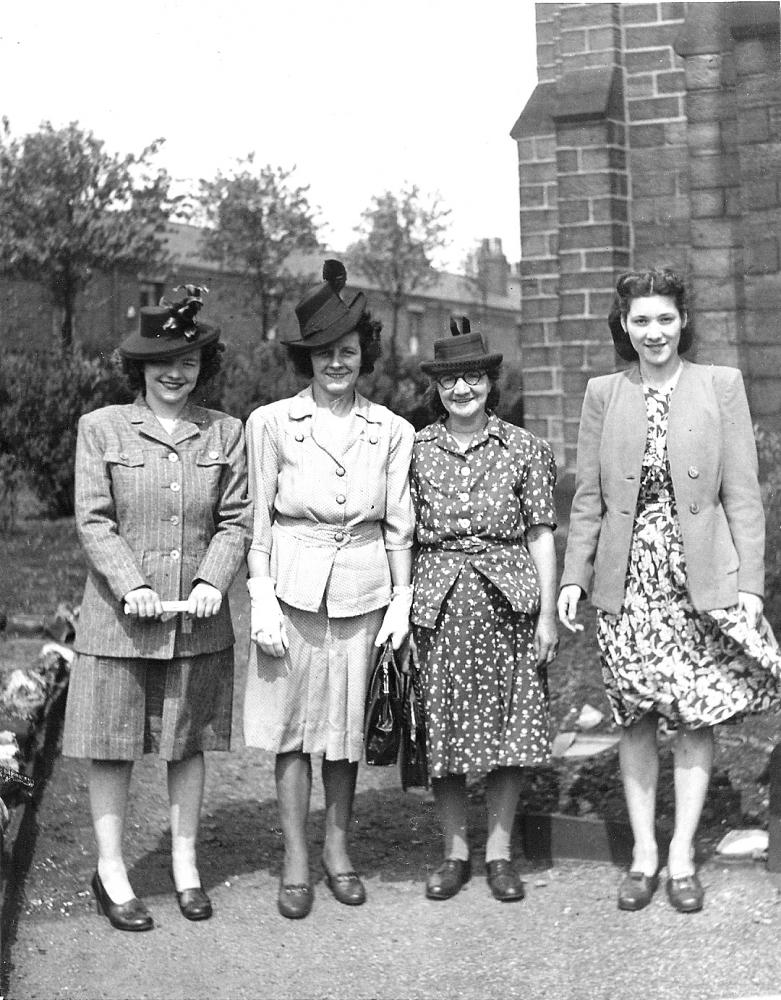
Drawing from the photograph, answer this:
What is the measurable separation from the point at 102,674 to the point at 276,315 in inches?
325

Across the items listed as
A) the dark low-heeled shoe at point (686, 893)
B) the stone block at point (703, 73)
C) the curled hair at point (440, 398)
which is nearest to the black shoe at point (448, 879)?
the dark low-heeled shoe at point (686, 893)

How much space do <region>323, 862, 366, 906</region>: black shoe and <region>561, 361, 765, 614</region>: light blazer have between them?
124 centimetres

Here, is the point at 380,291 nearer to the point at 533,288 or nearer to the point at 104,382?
the point at 533,288

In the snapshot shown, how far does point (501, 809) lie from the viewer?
14.7ft

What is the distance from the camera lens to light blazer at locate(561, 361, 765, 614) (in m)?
4.16

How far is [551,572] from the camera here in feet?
14.6

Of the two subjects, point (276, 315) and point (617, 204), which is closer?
point (617, 204)

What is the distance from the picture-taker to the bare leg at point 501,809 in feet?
14.6

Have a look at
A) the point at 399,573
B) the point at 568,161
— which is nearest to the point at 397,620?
the point at 399,573

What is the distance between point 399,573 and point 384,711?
0.46 metres

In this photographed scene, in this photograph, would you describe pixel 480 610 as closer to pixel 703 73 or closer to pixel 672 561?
pixel 672 561

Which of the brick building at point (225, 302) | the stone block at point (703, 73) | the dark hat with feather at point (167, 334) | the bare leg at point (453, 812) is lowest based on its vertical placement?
the bare leg at point (453, 812)

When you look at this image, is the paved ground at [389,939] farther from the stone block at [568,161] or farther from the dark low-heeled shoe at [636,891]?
the stone block at [568,161]

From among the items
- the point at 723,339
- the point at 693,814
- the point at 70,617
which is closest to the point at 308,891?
the point at 693,814
